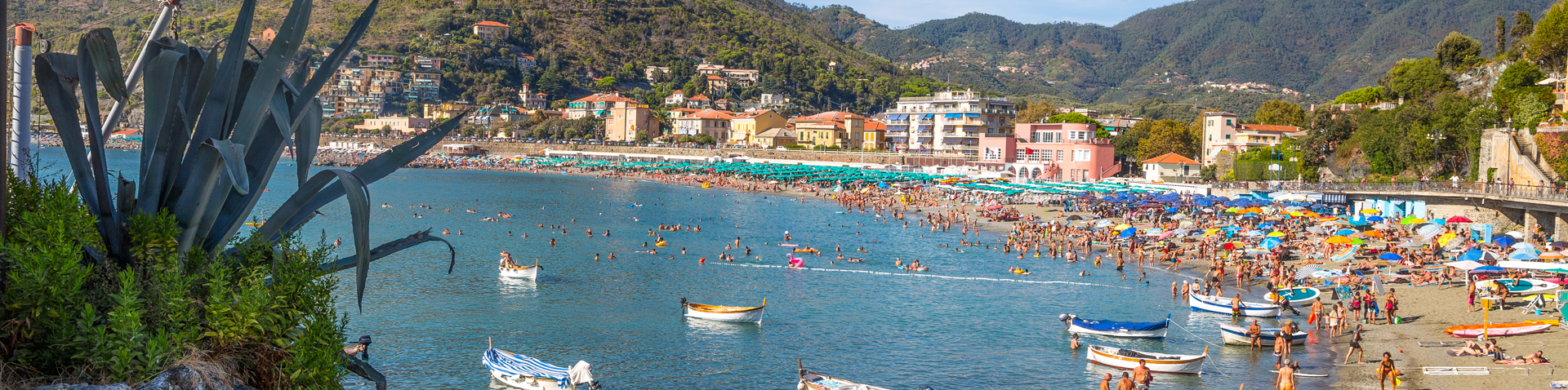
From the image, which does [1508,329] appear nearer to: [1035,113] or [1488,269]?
[1488,269]

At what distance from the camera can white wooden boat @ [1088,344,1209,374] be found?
1709 cm

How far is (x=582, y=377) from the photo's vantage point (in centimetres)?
1550

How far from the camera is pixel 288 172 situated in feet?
310

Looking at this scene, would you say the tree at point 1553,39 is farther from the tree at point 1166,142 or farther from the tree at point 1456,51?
the tree at point 1166,142

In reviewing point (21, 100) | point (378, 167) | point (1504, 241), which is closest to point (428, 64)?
point (1504, 241)

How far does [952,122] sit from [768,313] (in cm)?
6361

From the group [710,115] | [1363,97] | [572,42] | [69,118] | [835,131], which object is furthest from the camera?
[572,42]

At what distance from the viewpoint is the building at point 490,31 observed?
519ft

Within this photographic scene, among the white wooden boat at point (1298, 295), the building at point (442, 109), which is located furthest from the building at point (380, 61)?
the white wooden boat at point (1298, 295)

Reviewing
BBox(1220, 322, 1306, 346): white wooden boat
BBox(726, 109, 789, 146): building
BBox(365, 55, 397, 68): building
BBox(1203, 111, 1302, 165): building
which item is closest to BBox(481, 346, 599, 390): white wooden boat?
BBox(1220, 322, 1306, 346): white wooden boat

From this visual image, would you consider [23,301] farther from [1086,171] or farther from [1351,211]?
[1086,171]

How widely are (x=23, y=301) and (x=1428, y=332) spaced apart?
21.6m

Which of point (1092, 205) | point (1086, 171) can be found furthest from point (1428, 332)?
point (1086, 171)

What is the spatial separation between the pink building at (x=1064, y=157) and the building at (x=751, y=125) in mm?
40169
